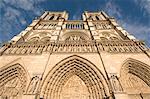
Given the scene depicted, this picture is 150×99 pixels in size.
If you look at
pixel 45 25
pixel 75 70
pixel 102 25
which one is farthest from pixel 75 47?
pixel 45 25

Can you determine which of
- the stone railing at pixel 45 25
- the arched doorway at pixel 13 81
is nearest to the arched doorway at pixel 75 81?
the arched doorway at pixel 13 81

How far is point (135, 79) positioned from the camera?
1323 cm

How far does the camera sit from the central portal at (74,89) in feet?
38.8

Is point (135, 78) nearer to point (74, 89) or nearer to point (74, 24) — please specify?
point (74, 89)

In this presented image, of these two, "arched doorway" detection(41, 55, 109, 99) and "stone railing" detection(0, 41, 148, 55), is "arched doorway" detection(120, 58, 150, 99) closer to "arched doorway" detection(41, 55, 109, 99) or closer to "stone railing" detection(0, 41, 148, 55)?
"stone railing" detection(0, 41, 148, 55)

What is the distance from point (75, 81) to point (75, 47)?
3522 mm

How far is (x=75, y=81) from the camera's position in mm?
12836

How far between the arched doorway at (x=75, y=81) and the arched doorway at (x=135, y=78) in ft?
6.03

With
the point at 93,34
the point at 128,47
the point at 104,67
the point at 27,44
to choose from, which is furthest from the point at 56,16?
the point at 104,67

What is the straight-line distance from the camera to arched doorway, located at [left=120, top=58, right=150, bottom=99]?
1195cm

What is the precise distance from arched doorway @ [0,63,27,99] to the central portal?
296cm

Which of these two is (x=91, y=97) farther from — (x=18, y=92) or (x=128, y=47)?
(x=128, y=47)

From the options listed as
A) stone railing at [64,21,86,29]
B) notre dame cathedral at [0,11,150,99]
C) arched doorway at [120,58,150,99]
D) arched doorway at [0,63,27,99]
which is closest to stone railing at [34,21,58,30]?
stone railing at [64,21,86,29]

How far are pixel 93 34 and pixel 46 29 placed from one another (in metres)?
6.57
